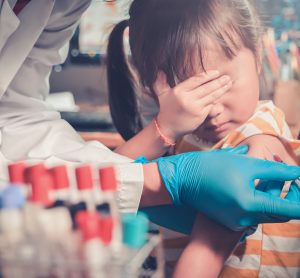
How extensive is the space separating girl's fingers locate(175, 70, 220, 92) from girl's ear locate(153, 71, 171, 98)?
4 centimetres

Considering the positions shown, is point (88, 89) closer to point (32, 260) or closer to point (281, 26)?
point (281, 26)

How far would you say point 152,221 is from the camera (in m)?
0.97

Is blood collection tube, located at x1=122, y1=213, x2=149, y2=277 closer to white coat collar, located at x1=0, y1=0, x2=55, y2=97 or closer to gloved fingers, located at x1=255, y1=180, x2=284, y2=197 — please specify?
gloved fingers, located at x1=255, y1=180, x2=284, y2=197

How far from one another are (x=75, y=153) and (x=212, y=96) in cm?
25

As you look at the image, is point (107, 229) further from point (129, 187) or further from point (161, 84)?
point (161, 84)

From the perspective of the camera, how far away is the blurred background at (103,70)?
1318mm

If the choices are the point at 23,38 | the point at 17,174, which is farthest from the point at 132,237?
the point at 23,38

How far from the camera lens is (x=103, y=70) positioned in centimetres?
129

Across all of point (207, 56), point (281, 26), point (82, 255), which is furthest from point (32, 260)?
point (281, 26)

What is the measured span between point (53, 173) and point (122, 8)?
1.82 feet

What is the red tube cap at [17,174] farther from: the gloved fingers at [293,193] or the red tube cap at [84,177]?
the gloved fingers at [293,193]

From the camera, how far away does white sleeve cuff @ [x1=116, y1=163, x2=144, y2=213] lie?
837mm

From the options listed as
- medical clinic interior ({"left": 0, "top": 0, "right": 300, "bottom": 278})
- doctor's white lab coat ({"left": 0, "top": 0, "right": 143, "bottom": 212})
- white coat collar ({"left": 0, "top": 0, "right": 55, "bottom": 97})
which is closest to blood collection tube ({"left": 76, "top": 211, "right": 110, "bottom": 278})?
medical clinic interior ({"left": 0, "top": 0, "right": 300, "bottom": 278})

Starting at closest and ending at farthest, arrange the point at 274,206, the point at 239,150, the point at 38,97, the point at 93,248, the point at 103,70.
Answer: the point at 93,248, the point at 274,206, the point at 239,150, the point at 38,97, the point at 103,70
